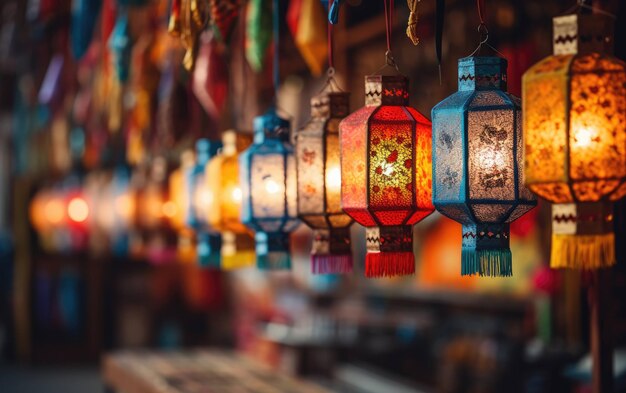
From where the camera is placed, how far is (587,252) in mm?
1933

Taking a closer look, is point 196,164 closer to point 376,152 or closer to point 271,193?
point 271,193

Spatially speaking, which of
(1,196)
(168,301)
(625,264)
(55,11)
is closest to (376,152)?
(625,264)

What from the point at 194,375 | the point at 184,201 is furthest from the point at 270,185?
the point at 194,375

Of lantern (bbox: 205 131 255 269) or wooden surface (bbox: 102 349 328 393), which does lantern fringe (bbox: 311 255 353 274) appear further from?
wooden surface (bbox: 102 349 328 393)

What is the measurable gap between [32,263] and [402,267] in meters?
10.1

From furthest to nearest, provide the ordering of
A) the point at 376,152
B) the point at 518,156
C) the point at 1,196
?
the point at 1,196 < the point at 376,152 < the point at 518,156

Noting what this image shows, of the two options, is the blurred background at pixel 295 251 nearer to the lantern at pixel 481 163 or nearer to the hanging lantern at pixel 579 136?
the lantern at pixel 481 163

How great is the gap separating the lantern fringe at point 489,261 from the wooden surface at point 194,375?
2872mm

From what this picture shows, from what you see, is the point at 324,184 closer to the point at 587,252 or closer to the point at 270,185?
the point at 270,185

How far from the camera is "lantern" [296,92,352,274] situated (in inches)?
106

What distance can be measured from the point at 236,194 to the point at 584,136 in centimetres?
178

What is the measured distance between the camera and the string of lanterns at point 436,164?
1875 mm

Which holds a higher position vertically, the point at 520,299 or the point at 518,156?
the point at 518,156

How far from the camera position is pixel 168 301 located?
436 inches
